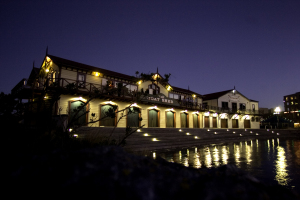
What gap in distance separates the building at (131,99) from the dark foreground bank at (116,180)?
4.53m

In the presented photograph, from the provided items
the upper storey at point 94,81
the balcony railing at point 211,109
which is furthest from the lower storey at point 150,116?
the upper storey at point 94,81

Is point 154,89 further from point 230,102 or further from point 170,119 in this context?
point 230,102

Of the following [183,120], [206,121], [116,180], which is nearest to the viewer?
[116,180]

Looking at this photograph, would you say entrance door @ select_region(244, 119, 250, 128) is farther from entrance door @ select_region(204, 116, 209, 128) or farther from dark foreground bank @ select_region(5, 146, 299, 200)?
dark foreground bank @ select_region(5, 146, 299, 200)

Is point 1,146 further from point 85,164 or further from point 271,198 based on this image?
point 271,198

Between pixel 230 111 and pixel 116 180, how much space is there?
1514 inches

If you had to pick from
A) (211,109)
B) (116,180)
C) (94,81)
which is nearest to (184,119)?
(211,109)

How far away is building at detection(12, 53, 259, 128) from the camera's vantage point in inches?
442

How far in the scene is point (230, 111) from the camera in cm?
3634

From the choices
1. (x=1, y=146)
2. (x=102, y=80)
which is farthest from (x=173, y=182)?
(x=102, y=80)

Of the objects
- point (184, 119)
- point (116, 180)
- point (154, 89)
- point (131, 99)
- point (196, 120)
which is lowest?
point (116, 180)

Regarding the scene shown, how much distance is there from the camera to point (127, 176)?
183 cm

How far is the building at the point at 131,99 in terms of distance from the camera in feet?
36.9

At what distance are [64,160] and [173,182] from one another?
127 centimetres
